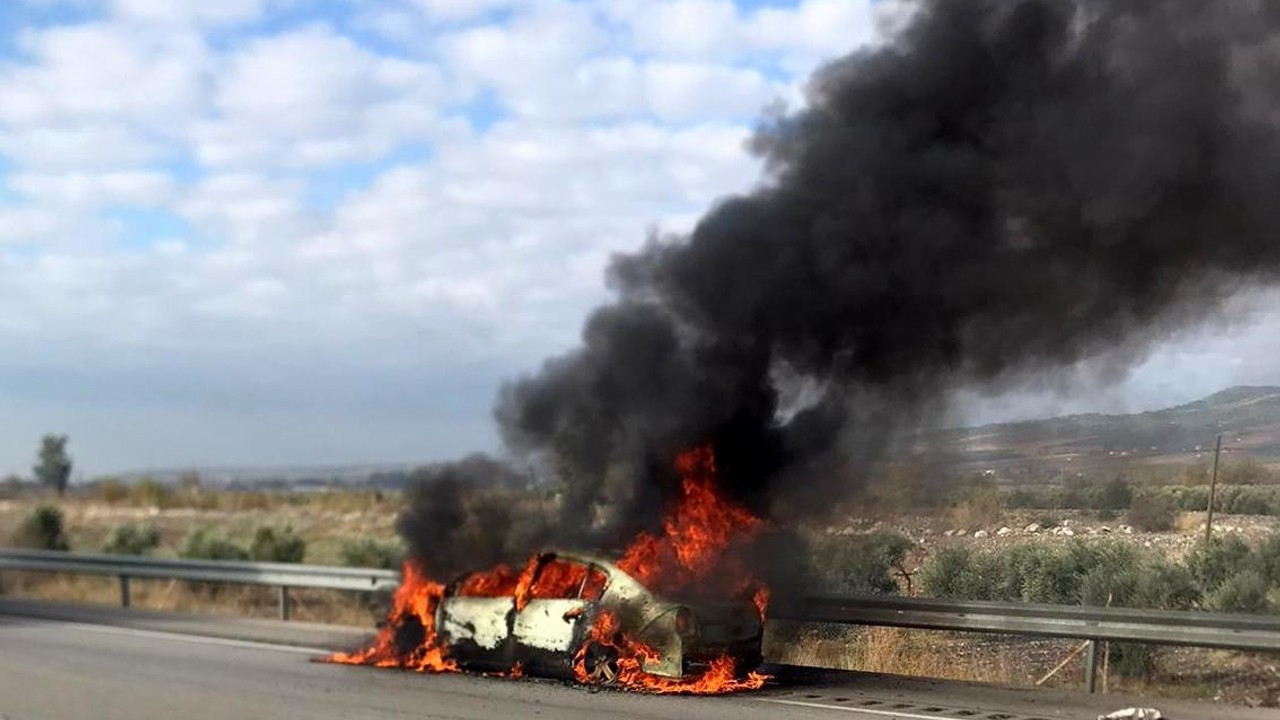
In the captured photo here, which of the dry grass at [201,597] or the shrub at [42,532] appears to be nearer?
the dry grass at [201,597]

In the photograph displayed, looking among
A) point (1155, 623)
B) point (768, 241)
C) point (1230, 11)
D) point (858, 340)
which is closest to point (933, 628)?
point (1155, 623)

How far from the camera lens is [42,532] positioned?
90.6 ft

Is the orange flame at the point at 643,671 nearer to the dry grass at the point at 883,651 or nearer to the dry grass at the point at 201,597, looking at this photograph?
the dry grass at the point at 883,651

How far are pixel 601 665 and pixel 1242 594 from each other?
18.3 feet

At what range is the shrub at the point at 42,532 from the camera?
27.4 metres

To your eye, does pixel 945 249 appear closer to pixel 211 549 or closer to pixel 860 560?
pixel 860 560

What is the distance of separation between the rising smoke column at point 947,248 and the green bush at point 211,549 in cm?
1298

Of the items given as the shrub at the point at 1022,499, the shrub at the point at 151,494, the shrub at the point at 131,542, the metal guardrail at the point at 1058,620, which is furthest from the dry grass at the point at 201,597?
the shrub at the point at 151,494

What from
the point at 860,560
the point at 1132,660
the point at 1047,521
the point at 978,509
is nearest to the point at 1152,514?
the point at 1047,521

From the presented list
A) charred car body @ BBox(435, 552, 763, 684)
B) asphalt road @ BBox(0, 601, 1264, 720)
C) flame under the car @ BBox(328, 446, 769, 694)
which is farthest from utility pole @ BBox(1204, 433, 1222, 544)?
charred car body @ BBox(435, 552, 763, 684)

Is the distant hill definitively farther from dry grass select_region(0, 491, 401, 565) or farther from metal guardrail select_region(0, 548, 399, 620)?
dry grass select_region(0, 491, 401, 565)

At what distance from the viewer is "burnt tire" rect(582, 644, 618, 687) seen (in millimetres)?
10969

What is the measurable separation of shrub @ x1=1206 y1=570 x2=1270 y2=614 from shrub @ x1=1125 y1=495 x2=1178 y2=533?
2.38ft

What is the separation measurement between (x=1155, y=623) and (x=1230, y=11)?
573cm
